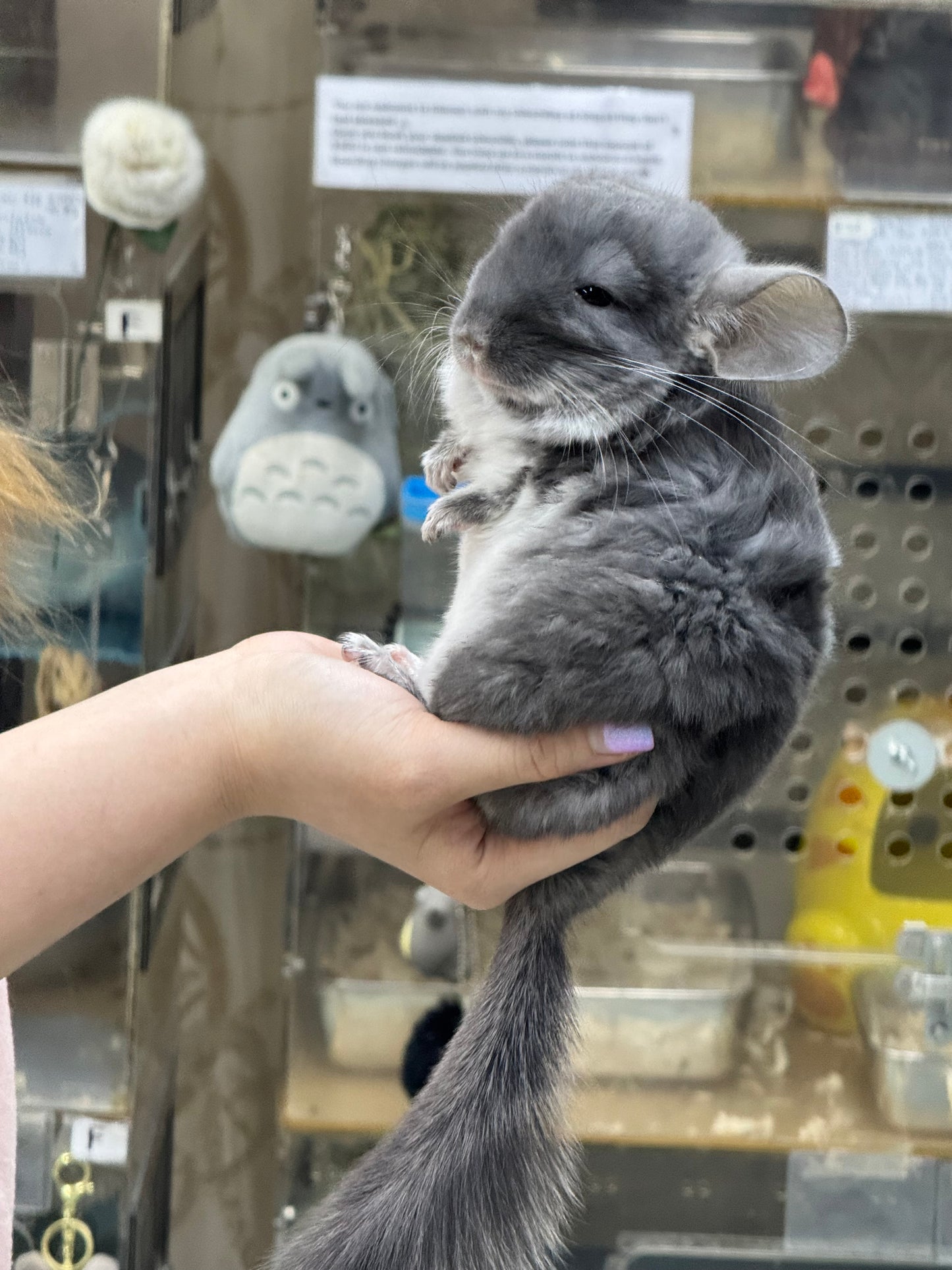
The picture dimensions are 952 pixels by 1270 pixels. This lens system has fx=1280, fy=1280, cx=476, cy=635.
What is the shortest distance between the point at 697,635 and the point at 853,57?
72 cm

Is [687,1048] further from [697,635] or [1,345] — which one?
[1,345]

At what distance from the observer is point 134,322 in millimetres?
1160

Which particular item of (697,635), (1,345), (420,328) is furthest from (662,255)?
(1,345)

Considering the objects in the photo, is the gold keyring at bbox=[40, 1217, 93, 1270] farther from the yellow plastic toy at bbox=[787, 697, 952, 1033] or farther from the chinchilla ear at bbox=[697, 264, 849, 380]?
the chinchilla ear at bbox=[697, 264, 849, 380]

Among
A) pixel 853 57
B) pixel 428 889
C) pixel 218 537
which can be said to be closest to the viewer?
pixel 853 57

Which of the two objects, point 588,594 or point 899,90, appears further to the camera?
point 899,90

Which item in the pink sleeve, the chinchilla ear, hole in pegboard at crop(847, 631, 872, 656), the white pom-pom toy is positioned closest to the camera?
the chinchilla ear

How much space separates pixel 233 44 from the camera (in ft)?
4.17

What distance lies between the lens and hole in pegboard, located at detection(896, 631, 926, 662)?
3.95ft

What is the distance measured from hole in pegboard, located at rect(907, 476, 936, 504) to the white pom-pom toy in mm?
717

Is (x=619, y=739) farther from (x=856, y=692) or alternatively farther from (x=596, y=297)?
(x=856, y=692)

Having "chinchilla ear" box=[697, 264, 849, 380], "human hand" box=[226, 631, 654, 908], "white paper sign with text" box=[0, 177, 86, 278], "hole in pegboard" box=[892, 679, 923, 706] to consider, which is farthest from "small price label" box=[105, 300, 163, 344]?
"hole in pegboard" box=[892, 679, 923, 706]

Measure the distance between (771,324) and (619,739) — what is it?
0.22m

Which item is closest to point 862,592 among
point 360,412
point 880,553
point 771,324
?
point 880,553
